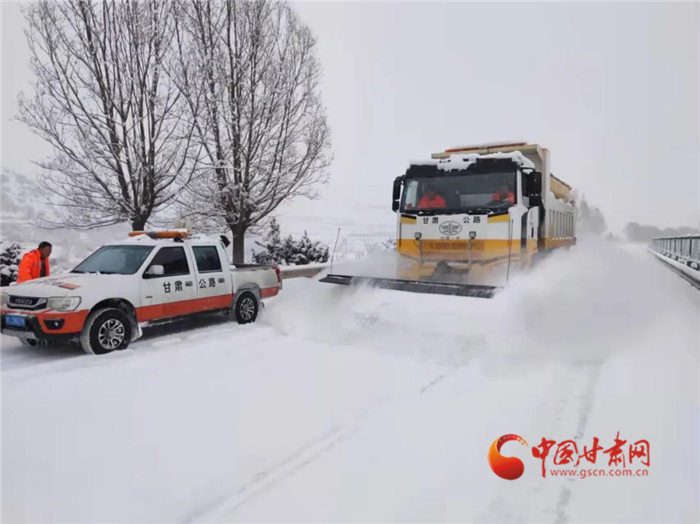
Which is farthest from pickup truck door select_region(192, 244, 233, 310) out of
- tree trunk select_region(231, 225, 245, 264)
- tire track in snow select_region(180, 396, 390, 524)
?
tree trunk select_region(231, 225, 245, 264)

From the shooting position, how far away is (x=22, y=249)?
14.0m

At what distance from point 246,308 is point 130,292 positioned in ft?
7.66

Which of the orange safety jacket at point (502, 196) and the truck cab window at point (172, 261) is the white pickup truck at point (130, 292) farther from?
the orange safety jacket at point (502, 196)

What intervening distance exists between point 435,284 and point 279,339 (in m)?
2.54

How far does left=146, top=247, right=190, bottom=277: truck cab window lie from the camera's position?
7.50 metres

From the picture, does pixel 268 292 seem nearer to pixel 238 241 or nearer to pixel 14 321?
pixel 14 321

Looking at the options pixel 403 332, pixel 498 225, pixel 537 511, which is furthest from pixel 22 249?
pixel 537 511

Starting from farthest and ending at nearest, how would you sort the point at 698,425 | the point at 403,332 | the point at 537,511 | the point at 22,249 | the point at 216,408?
the point at 22,249 < the point at 403,332 < the point at 216,408 < the point at 698,425 < the point at 537,511

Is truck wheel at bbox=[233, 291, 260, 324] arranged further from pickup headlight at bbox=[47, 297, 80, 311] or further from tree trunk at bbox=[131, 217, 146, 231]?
tree trunk at bbox=[131, 217, 146, 231]

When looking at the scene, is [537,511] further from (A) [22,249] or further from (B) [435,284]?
(A) [22,249]

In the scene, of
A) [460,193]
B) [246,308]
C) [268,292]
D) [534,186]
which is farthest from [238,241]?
[534,186]

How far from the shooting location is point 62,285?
6480 millimetres

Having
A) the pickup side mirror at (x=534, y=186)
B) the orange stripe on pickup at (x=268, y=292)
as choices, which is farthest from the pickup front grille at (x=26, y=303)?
the pickup side mirror at (x=534, y=186)

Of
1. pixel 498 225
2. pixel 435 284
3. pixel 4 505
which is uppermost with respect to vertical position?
pixel 498 225
